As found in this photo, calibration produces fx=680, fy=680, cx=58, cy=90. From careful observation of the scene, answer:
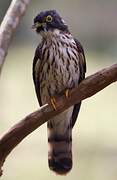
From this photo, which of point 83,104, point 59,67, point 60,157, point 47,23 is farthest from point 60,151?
point 83,104

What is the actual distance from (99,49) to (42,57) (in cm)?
162

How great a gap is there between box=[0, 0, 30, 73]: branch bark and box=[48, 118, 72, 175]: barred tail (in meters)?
0.53

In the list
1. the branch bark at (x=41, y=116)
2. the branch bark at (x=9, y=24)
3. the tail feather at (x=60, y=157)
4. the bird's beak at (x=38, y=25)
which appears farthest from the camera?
the tail feather at (x=60, y=157)

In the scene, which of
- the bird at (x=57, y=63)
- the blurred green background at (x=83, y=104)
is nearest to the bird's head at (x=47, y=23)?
the bird at (x=57, y=63)

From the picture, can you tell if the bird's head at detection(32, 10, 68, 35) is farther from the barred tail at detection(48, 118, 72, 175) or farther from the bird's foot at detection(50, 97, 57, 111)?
the barred tail at detection(48, 118, 72, 175)

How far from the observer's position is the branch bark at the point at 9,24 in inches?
101

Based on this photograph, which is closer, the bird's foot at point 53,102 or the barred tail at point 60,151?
the bird's foot at point 53,102

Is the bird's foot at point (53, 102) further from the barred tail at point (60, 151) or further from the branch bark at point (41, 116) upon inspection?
the barred tail at point (60, 151)

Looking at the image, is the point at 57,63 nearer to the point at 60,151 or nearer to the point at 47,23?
the point at 47,23

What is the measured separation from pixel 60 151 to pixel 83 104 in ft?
4.98

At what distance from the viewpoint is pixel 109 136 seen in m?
4.48

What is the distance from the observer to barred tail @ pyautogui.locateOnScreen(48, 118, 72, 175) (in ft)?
9.25

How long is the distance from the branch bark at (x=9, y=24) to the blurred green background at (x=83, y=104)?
1.60m

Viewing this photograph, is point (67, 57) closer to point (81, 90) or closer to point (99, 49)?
point (81, 90)
